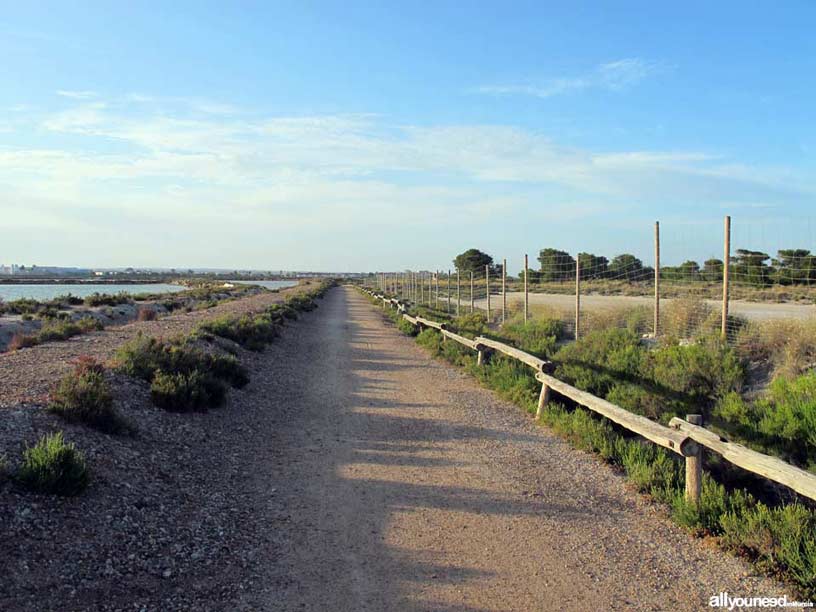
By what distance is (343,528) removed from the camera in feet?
18.4

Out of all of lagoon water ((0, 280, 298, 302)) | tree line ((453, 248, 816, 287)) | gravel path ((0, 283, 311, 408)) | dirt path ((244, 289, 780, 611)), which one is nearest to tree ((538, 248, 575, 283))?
tree line ((453, 248, 816, 287))

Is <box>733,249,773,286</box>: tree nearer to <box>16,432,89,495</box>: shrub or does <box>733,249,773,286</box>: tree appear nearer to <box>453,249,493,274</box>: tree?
<box>16,432,89,495</box>: shrub

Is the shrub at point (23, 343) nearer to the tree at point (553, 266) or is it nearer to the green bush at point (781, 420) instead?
the green bush at point (781, 420)

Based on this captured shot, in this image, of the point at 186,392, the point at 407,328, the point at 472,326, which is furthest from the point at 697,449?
the point at 407,328

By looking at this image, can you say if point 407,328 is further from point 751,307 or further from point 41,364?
point 41,364

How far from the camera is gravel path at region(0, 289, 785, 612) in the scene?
14.4ft

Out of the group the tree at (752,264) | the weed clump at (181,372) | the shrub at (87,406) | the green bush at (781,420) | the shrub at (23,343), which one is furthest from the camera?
the shrub at (23,343)

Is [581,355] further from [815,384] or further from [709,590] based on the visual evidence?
[709,590]

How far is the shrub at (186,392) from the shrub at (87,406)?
1163mm

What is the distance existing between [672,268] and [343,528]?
3151cm

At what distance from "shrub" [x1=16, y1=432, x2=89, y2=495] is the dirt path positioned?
6.01 feet

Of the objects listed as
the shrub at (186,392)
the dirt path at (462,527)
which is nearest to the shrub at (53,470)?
the dirt path at (462,527)

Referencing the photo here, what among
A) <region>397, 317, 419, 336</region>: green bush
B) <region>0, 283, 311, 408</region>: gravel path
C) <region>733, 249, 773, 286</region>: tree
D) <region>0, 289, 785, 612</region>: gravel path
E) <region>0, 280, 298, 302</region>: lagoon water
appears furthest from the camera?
<region>0, 280, 298, 302</region>: lagoon water

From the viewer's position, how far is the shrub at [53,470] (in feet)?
17.1
